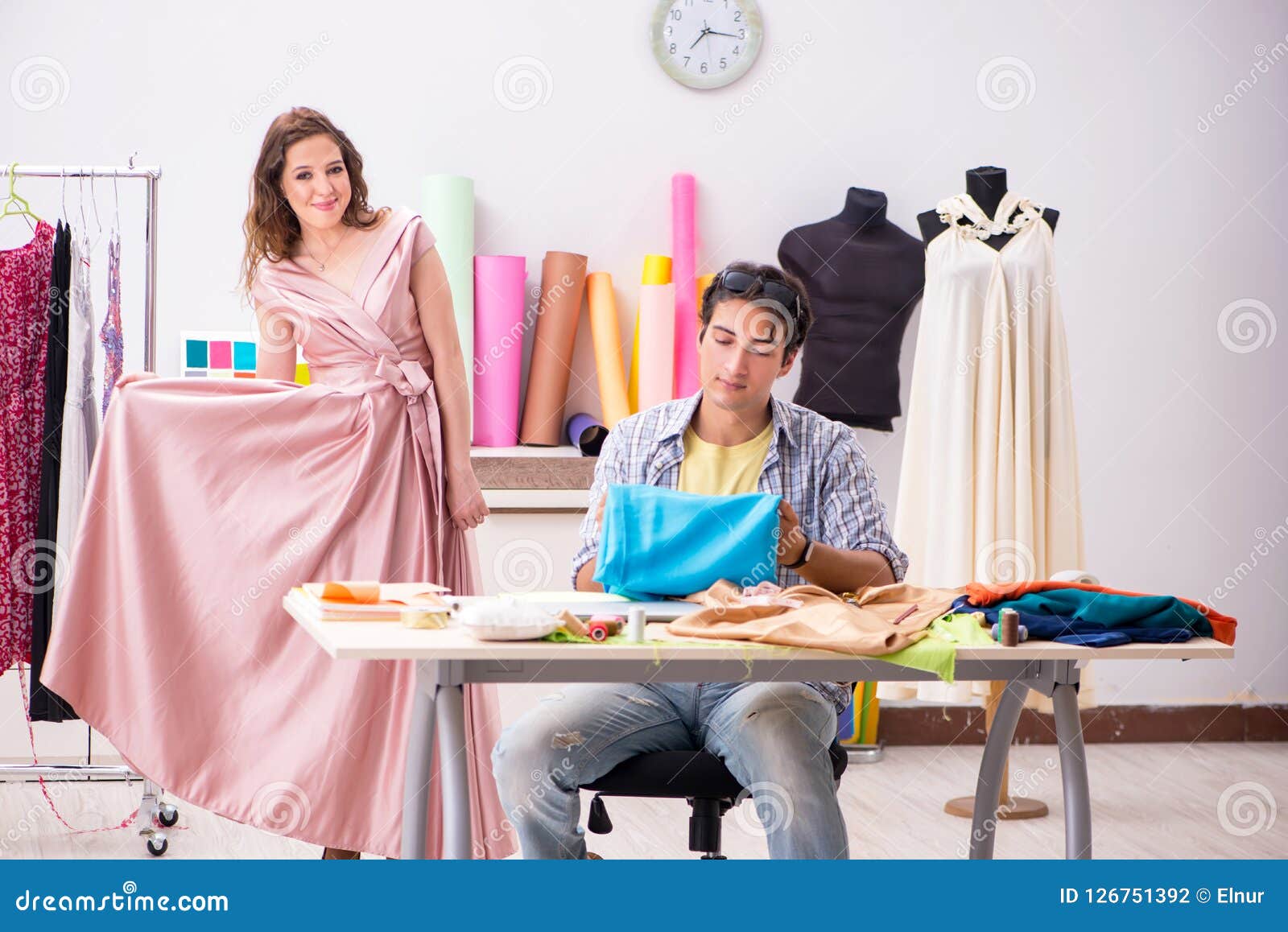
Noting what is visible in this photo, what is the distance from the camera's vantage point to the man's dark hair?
2455 mm

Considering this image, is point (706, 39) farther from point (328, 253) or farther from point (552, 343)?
point (328, 253)

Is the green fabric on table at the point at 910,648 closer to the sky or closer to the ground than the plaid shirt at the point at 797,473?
closer to the ground

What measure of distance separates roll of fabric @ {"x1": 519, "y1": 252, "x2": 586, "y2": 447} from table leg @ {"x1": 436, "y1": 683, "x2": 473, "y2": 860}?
95.5 inches

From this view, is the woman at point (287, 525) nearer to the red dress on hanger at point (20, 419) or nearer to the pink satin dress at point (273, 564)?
the pink satin dress at point (273, 564)

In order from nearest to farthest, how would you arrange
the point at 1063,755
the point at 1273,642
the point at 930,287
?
the point at 1063,755 → the point at 930,287 → the point at 1273,642

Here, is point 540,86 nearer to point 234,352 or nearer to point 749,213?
point 749,213

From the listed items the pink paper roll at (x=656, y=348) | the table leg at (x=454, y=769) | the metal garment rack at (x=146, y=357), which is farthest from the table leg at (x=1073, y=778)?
the pink paper roll at (x=656, y=348)

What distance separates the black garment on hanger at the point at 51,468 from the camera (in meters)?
3.32

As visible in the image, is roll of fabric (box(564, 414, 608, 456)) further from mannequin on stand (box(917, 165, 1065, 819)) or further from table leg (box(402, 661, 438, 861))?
table leg (box(402, 661, 438, 861))

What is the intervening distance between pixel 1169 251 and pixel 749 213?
1.41m

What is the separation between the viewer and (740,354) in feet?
8.00

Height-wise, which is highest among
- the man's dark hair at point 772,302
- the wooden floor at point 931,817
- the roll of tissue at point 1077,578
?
the man's dark hair at point 772,302

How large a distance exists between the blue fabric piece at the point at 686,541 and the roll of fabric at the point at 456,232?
6.90 feet
